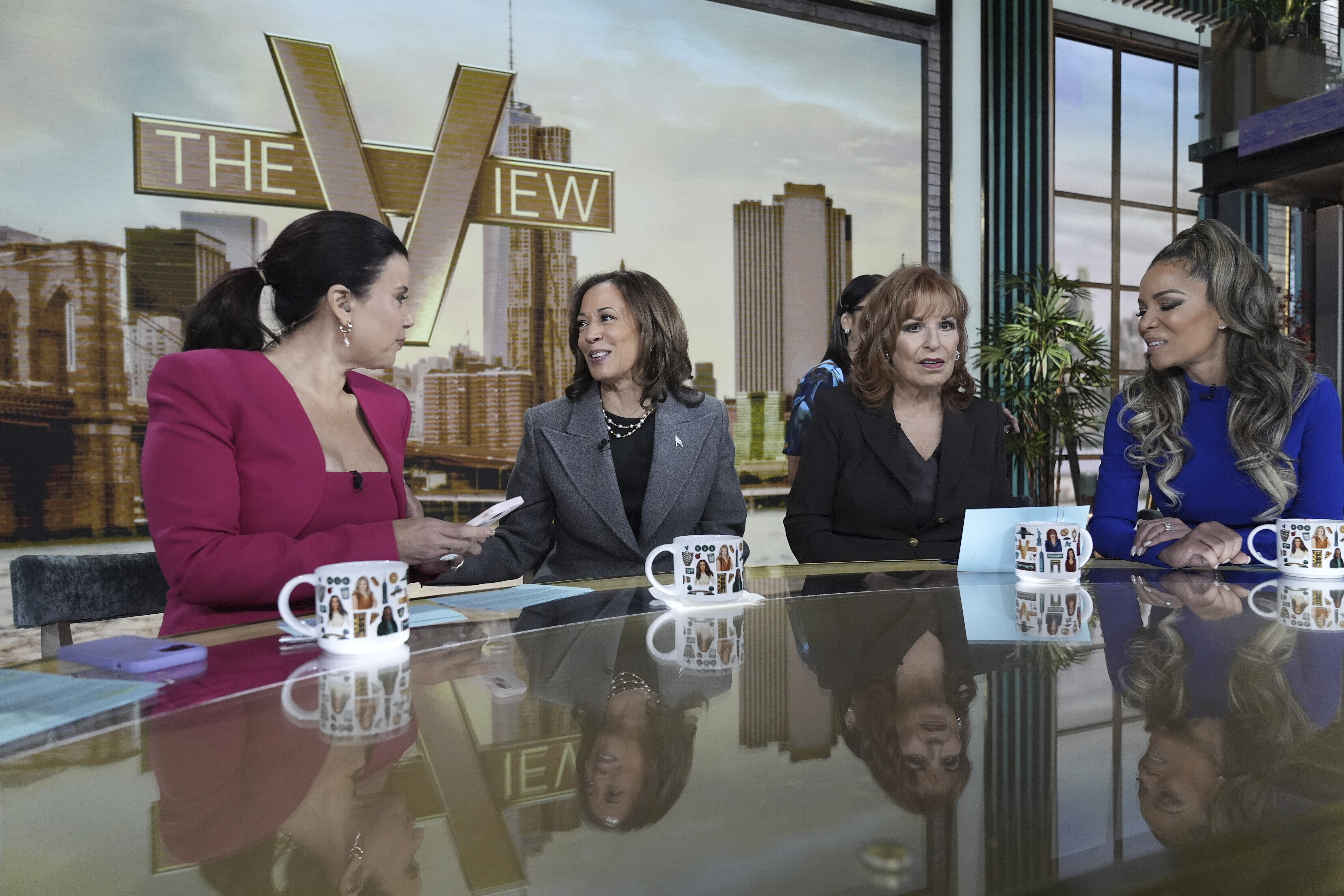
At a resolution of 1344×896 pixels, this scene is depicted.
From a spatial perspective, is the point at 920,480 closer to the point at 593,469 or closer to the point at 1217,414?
the point at 1217,414

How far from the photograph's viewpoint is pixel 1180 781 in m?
0.59

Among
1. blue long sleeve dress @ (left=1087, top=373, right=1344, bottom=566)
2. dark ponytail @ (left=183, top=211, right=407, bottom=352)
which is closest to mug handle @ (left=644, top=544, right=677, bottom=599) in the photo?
dark ponytail @ (left=183, top=211, right=407, bottom=352)

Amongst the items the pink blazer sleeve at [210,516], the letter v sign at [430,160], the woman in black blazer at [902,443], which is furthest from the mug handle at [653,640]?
the letter v sign at [430,160]

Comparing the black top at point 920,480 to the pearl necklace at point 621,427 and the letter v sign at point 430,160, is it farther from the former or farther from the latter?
the letter v sign at point 430,160

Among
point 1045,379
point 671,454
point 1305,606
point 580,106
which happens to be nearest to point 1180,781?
point 1305,606

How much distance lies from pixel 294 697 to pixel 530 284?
171 inches

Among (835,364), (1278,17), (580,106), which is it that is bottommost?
(835,364)

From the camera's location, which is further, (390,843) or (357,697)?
(357,697)

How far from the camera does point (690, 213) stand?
5414 mm

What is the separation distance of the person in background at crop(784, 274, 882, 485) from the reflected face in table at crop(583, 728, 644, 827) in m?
2.68

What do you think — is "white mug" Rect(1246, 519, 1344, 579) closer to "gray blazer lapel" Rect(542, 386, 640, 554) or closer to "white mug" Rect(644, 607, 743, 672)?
"white mug" Rect(644, 607, 743, 672)

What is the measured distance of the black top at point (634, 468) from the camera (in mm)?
2260

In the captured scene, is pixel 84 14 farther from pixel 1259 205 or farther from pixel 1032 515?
pixel 1259 205

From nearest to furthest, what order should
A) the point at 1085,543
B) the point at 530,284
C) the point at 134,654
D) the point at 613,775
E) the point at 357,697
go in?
the point at 613,775
the point at 357,697
the point at 134,654
the point at 1085,543
the point at 530,284
